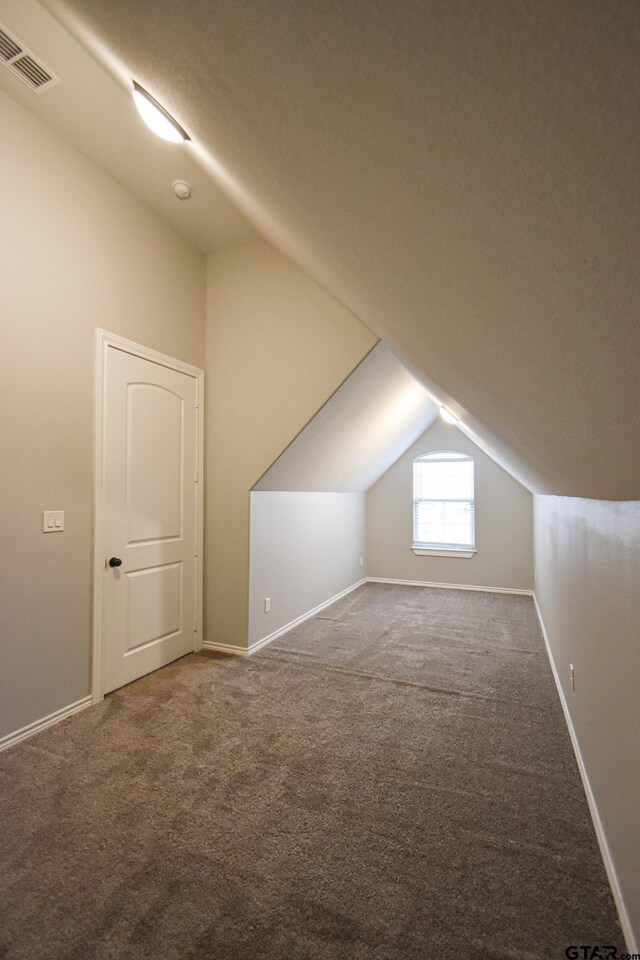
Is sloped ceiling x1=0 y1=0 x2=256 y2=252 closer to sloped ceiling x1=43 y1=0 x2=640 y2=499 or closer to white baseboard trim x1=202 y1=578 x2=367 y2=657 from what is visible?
sloped ceiling x1=43 y1=0 x2=640 y2=499

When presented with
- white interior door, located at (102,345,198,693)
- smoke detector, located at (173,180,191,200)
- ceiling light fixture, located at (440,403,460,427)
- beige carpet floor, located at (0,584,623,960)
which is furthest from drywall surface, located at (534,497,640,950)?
smoke detector, located at (173,180,191,200)

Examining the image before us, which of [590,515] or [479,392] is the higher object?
[479,392]

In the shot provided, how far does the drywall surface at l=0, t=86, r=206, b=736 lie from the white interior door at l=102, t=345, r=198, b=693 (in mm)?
170

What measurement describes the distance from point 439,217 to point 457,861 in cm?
202

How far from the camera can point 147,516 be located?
3242 millimetres

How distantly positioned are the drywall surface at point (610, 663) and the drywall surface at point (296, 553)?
223cm

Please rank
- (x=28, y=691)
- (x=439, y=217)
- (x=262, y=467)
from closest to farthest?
1. (x=439, y=217)
2. (x=28, y=691)
3. (x=262, y=467)

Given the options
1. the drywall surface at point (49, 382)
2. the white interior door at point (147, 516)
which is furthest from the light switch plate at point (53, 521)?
the white interior door at point (147, 516)

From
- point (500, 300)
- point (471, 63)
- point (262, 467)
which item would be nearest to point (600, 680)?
point (500, 300)

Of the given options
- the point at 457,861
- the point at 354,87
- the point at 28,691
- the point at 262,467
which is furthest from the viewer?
the point at 262,467

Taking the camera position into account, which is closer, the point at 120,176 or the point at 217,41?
the point at 217,41

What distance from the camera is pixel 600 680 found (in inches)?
68.4

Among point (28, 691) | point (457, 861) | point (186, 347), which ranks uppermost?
point (186, 347)

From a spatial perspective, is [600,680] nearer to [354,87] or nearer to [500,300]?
[500,300]
